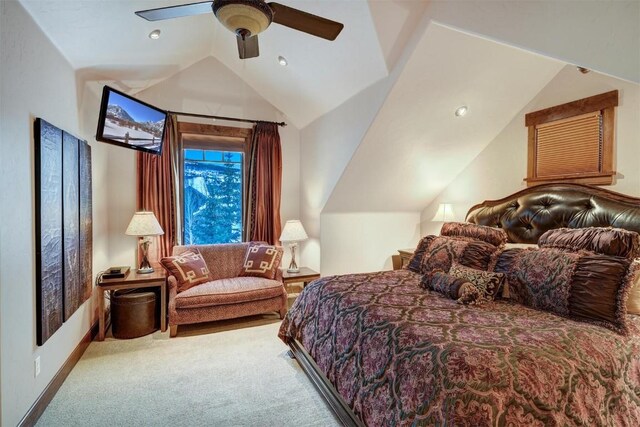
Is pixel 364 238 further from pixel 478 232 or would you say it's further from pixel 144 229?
pixel 144 229

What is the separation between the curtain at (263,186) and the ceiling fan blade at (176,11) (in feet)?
8.81

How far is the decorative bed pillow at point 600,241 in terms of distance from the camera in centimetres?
196

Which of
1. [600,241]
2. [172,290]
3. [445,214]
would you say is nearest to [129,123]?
[172,290]

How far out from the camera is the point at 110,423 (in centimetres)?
200

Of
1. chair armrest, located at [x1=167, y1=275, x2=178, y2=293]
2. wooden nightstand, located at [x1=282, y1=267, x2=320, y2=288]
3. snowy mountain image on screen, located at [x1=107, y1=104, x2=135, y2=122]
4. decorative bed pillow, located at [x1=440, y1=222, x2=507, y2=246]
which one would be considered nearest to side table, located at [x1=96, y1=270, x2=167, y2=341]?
Result: chair armrest, located at [x1=167, y1=275, x2=178, y2=293]

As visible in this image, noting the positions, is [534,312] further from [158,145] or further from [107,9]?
[158,145]

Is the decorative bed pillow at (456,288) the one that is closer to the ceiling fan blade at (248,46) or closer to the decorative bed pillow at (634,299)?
the decorative bed pillow at (634,299)

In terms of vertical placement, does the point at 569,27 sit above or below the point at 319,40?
below

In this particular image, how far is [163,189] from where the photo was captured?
4078 mm

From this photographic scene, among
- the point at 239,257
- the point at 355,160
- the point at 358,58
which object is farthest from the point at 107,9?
the point at 239,257

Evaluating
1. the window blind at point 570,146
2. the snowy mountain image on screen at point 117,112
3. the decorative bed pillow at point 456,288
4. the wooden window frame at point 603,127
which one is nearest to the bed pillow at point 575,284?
the decorative bed pillow at point 456,288

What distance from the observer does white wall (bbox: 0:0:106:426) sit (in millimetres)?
1716

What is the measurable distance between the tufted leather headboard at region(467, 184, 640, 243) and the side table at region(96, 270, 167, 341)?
351 centimetres

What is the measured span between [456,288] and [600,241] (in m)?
0.92
